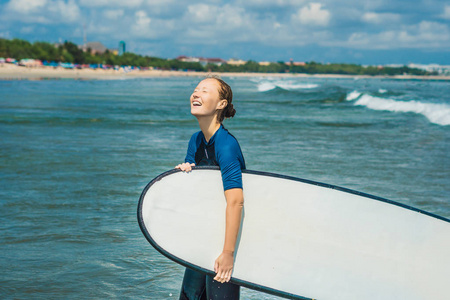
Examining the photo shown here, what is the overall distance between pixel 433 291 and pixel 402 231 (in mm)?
316

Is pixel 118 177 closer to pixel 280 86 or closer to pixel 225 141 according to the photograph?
pixel 225 141

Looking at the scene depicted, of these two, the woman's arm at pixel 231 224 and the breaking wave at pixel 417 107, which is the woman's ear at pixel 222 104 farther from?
the breaking wave at pixel 417 107

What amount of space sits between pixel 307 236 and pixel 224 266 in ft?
1.59

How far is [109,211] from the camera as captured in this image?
18.1ft

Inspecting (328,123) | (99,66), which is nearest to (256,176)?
(328,123)

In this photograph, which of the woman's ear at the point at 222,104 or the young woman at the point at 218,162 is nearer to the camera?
the young woman at the point at 218,162

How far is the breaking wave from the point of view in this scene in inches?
751

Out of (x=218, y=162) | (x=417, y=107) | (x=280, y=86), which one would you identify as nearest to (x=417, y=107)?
(x=417, y=107)

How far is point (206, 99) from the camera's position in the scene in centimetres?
237

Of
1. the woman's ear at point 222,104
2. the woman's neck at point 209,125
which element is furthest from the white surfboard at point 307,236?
the woman's ear at point 222,104

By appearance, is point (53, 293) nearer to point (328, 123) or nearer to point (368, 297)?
point (368, 297)

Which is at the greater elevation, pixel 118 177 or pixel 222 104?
pixel 222 104

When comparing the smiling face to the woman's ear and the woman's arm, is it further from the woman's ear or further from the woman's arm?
the woman's arm

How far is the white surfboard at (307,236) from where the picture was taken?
242cm
